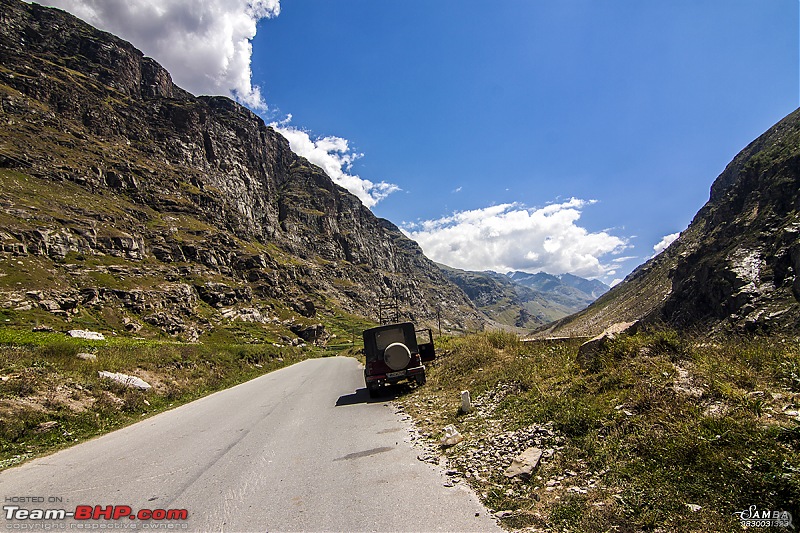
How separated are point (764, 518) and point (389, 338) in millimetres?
14126

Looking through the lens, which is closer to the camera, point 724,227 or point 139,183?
point 724,227

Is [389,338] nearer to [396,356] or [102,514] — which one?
[396,356]

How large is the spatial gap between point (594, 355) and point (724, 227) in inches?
6036

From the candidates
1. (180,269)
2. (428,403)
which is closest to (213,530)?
(428,403)

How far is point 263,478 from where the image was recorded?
6922mm

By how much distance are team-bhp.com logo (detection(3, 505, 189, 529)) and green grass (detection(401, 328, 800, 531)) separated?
4.84 m

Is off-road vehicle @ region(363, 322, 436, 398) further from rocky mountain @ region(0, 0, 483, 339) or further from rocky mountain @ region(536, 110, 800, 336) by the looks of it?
rocky mountain @ region(0, 0, 483, 339)

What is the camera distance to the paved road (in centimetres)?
516

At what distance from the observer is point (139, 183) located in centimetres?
15475

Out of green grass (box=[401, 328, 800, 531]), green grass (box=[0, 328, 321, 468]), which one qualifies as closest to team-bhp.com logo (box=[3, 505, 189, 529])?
green grass (box=[0, 328, 321, 468])

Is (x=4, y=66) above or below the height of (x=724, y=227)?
above

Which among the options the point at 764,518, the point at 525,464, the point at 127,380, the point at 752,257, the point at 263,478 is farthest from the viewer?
the point at 752,257

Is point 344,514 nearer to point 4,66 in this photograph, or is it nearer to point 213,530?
point 213,530

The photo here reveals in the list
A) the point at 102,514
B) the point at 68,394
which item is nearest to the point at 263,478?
the point at 102,514
